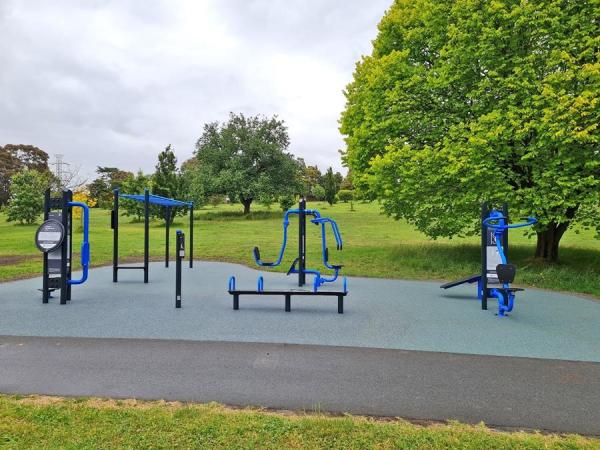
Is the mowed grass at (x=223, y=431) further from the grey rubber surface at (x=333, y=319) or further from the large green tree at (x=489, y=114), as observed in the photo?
the large green tree at (x=489, y=114)

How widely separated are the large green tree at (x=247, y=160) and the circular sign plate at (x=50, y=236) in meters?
29.0

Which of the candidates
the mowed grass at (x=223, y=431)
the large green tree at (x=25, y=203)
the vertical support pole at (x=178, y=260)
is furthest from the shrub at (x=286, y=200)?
the mowed grass at (x=223, y=431)

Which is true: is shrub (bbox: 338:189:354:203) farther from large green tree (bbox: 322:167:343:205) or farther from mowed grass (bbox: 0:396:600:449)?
mowed grass (bbox: 0:396:600:449)

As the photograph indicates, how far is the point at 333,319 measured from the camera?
6.26 metres

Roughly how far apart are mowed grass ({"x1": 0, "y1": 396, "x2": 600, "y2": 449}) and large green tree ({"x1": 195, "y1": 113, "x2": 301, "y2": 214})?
33690mm

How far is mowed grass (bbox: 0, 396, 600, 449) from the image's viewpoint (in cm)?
268

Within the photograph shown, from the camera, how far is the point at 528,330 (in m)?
5.70

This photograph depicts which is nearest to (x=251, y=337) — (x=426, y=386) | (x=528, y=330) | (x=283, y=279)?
(x=426, y=386)

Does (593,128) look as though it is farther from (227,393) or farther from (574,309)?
(227,393)

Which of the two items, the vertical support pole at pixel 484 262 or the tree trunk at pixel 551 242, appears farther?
the tree trunk at pixel 551 242

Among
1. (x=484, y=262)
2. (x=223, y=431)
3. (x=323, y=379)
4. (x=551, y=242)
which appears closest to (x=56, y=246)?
(x=323, y=379)

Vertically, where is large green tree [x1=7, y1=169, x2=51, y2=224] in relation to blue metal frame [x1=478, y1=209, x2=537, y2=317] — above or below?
above

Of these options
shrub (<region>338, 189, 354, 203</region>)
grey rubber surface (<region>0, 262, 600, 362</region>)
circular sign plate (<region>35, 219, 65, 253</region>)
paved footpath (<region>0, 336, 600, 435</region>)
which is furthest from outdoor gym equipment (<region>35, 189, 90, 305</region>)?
shrub (<region>338, 189, 354, 203</region>)

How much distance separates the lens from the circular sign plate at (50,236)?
23.3ft
